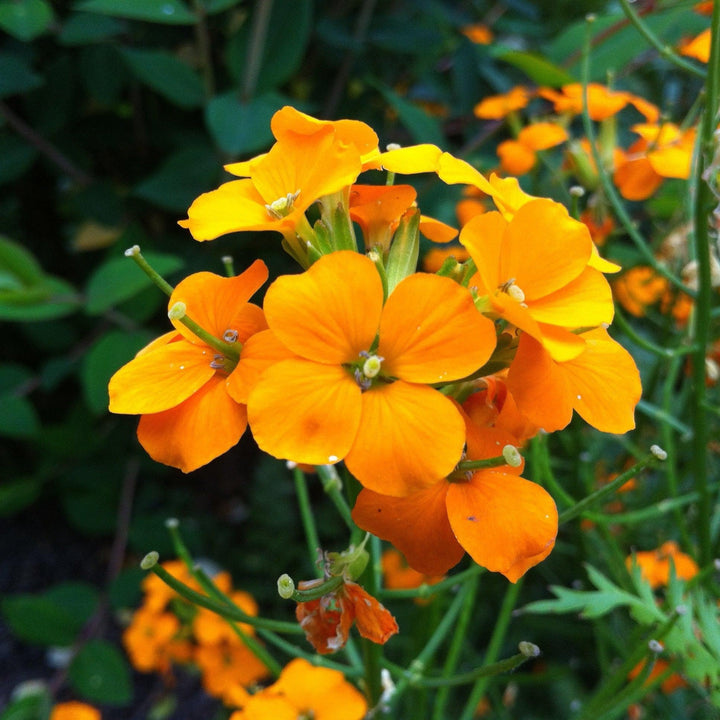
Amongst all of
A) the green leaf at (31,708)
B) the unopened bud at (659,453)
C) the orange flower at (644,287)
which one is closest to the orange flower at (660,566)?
the orange flower at (644,287)

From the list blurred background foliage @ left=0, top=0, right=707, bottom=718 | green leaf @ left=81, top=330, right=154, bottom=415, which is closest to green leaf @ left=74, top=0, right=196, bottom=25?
A: blurred background foliage @ left=0, top=0, right=707, bottom=718

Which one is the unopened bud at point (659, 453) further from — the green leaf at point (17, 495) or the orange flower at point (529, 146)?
the green leaf at point (17, 495)

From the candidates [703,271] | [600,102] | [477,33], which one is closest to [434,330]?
[703,271]

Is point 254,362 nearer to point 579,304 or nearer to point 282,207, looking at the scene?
point 282,207

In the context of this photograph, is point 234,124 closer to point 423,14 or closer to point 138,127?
point 138,127

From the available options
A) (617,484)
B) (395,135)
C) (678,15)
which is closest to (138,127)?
(395,135)
